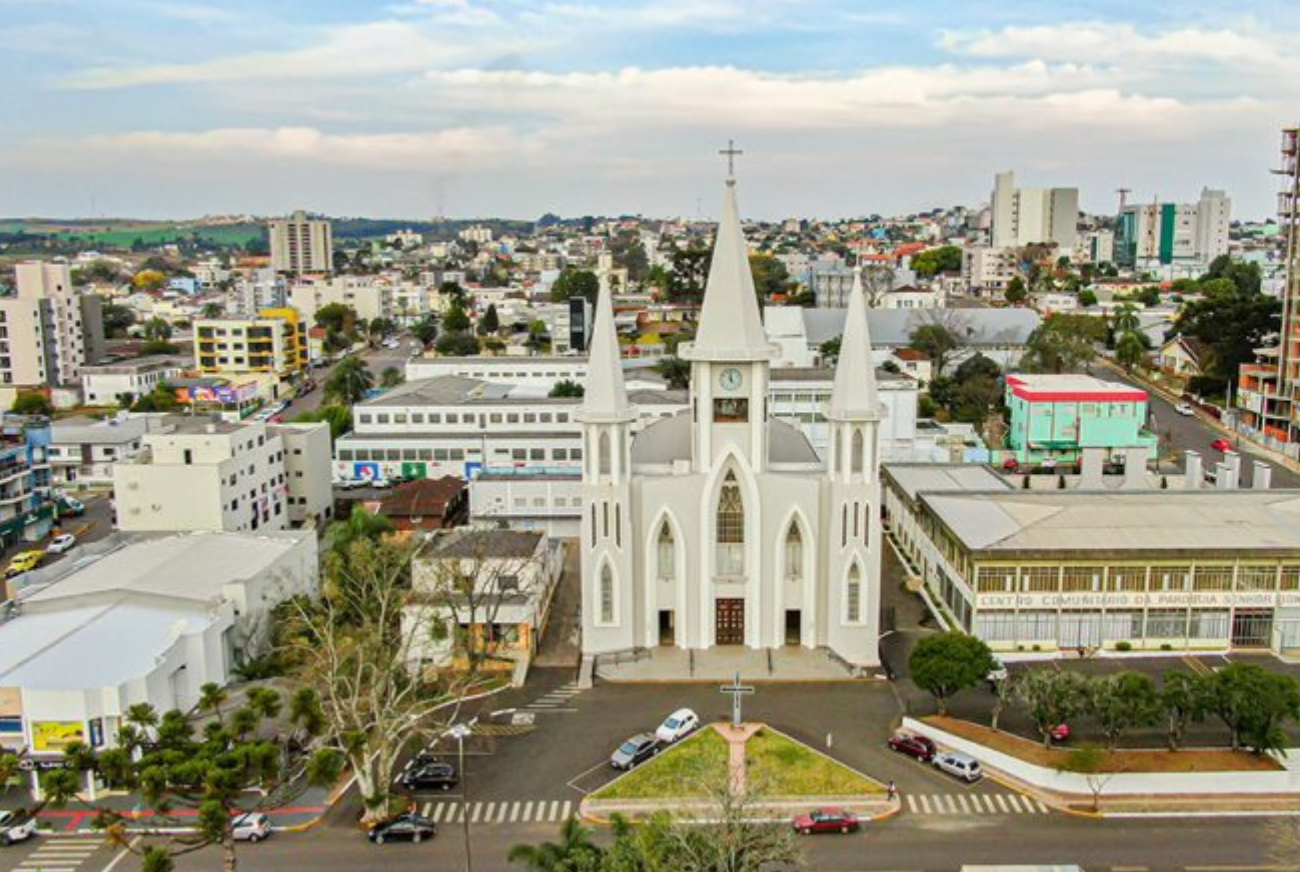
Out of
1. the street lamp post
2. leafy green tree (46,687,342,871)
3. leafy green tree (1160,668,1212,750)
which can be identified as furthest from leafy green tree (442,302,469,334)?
leafy green tree (1160,668,1212,750)

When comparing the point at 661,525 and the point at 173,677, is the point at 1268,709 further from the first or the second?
the point at 173,677

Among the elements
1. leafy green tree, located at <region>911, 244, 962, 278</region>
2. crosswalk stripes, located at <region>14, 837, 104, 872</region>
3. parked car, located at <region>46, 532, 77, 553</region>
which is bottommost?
crosswalk stripes, located at <region>14, 837, 104, 872</region>

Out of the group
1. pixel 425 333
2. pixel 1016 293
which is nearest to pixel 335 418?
pixel 425 333

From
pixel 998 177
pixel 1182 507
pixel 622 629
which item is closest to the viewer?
Answer: pixel 622 629

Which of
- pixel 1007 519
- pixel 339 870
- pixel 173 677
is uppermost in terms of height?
pixel 1007 519

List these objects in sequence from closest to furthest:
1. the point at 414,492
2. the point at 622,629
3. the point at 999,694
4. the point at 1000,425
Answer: the point at 999,694 → the point at 622,629 → the point at 414,492 → the point at 1000,425

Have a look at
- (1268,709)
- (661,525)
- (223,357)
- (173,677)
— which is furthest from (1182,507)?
(223,357)

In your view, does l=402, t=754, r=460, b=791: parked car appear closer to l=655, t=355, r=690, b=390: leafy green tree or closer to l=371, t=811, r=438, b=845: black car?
l=371, t=811, r=438, b=845: black car
